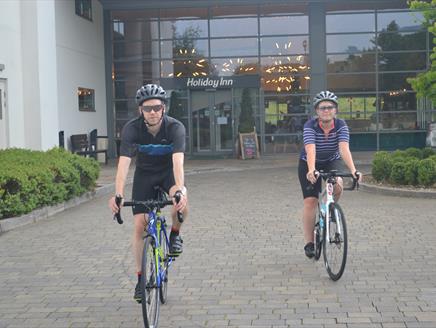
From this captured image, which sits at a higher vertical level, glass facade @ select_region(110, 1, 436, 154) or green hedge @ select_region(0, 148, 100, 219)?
glass facade @ select_region(110, 1, 436, 154)

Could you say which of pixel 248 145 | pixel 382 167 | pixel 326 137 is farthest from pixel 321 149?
pixel 248 145

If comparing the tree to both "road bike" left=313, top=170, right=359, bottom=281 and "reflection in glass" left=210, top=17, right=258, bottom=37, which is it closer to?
"road bike" left=313, top=170, right=359, bottom=281

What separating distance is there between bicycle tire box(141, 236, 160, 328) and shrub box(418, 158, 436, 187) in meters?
8.24

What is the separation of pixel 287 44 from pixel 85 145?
8.72 m

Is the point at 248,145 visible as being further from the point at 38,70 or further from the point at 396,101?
the point at 38,70

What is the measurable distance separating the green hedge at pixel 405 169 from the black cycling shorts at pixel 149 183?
7867 mm

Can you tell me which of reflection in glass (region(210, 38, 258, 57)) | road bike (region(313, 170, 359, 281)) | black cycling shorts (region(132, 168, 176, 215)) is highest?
→ reflection in glass (region(210, 38, 258, 57))

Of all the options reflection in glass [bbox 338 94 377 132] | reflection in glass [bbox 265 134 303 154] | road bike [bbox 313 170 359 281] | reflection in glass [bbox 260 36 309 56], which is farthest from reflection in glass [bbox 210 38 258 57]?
road bike [bbox 313 170 359 281]

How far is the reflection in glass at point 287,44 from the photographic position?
996 inches

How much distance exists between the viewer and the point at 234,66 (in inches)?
1002

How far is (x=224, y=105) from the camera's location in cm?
2548

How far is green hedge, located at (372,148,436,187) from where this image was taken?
12.1 metres

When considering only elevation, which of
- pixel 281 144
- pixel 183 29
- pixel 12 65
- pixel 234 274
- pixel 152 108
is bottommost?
pixel 234 274

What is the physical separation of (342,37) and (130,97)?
854 centimetres
